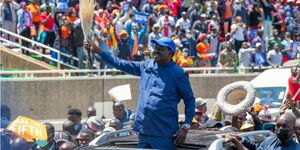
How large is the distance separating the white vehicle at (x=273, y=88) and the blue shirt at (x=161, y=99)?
28.2ft

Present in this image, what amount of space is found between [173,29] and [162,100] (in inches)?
628

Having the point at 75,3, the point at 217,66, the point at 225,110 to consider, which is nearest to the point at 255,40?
the point at 217,66

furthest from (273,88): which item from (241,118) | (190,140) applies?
(190,140)

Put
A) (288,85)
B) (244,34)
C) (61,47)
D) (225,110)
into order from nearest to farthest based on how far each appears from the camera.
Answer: (225,110)
(288,85)
(61,47)
(244,34)

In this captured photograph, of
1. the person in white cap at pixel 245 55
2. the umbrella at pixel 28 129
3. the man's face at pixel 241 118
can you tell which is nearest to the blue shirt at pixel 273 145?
the umbrella at pixel 28 129

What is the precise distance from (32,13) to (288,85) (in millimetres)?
7949

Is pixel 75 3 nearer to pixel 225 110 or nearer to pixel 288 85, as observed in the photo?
pixel 288 85

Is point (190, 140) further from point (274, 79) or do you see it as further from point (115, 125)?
point (274, 79)

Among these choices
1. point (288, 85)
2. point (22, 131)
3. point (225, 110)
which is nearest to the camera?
point (22, 131)

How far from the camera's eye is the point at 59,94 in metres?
21.5

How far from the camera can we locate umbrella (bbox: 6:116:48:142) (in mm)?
10531

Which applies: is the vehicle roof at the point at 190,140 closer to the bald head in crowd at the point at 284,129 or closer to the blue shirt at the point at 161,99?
the blue shirt at the point at 161,99

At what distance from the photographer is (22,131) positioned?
35.0 feet

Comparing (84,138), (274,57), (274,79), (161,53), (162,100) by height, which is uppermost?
(161,53)
